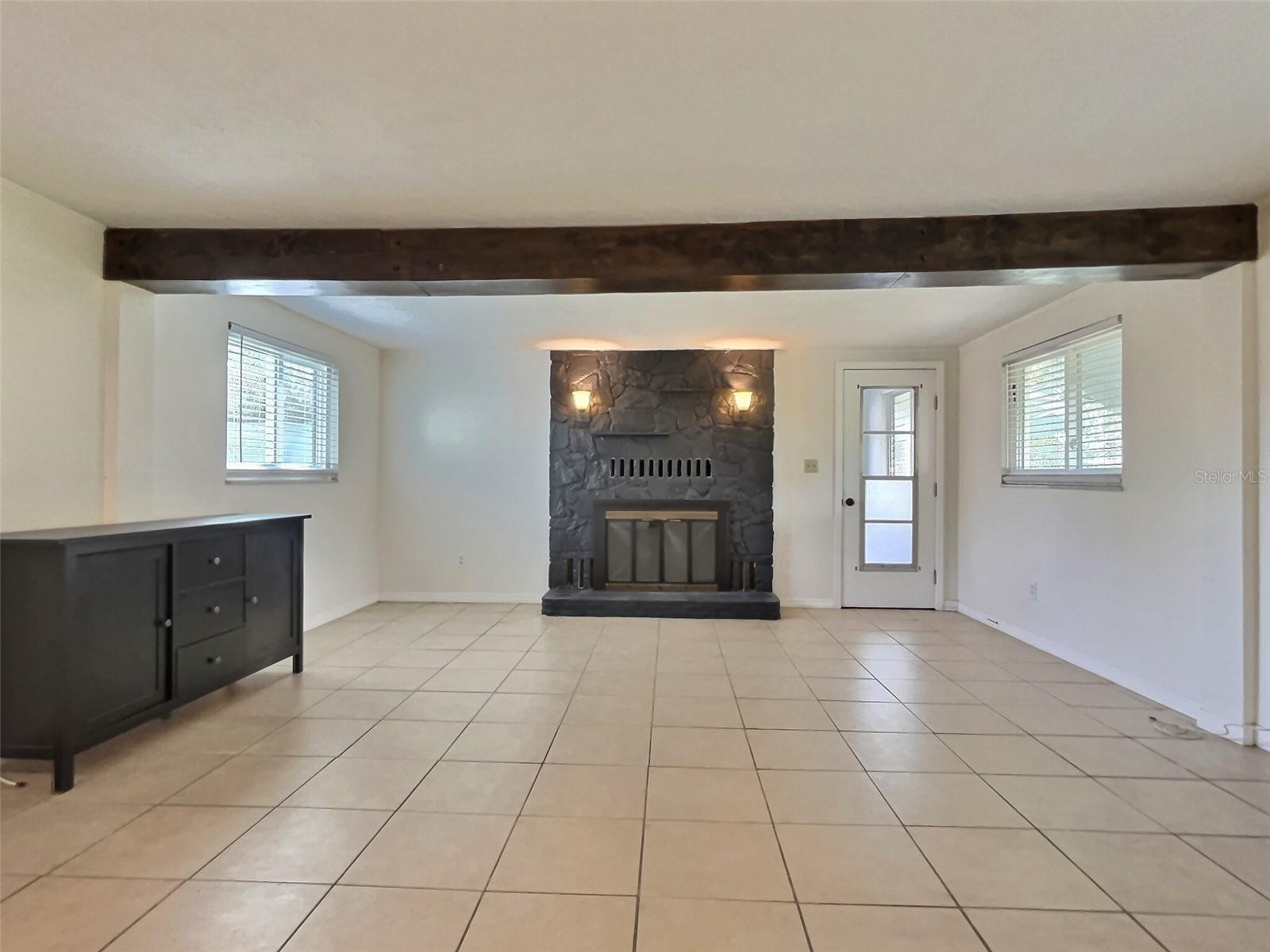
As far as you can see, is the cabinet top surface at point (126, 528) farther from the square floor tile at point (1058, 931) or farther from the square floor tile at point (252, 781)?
the square floor tile at point (1058, 931)

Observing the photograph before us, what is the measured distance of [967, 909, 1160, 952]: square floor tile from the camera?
1.40 metres

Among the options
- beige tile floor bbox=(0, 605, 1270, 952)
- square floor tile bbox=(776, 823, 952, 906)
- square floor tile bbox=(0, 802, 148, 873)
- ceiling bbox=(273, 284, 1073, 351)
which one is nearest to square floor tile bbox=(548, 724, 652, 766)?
beige tile floor bbox=(0, 605, 1270, 952)

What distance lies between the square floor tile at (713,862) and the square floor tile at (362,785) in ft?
3.02

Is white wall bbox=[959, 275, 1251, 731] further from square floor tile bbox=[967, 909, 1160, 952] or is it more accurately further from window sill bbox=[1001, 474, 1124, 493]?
square floor tile bbox=[967, 909, 1160, 952]

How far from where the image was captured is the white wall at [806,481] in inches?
202

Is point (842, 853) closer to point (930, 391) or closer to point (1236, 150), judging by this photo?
point (1236, 150)

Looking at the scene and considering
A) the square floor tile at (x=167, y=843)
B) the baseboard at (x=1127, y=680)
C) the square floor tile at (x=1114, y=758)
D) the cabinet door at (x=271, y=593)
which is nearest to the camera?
the square floor tile at (x=167, y=843)

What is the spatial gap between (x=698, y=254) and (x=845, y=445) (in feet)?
9.82

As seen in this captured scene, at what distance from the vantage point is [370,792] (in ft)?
6.77

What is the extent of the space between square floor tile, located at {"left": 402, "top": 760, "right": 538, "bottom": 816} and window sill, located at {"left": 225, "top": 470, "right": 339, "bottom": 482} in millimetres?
2381

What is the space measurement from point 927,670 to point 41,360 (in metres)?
4.68

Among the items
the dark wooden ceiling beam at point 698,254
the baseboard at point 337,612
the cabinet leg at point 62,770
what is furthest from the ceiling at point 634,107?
the baseboard at point 337,612

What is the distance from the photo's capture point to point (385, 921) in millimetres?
1462

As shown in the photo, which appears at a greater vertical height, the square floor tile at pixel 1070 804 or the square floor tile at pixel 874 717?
the square floor tile at pixel 1070 804
